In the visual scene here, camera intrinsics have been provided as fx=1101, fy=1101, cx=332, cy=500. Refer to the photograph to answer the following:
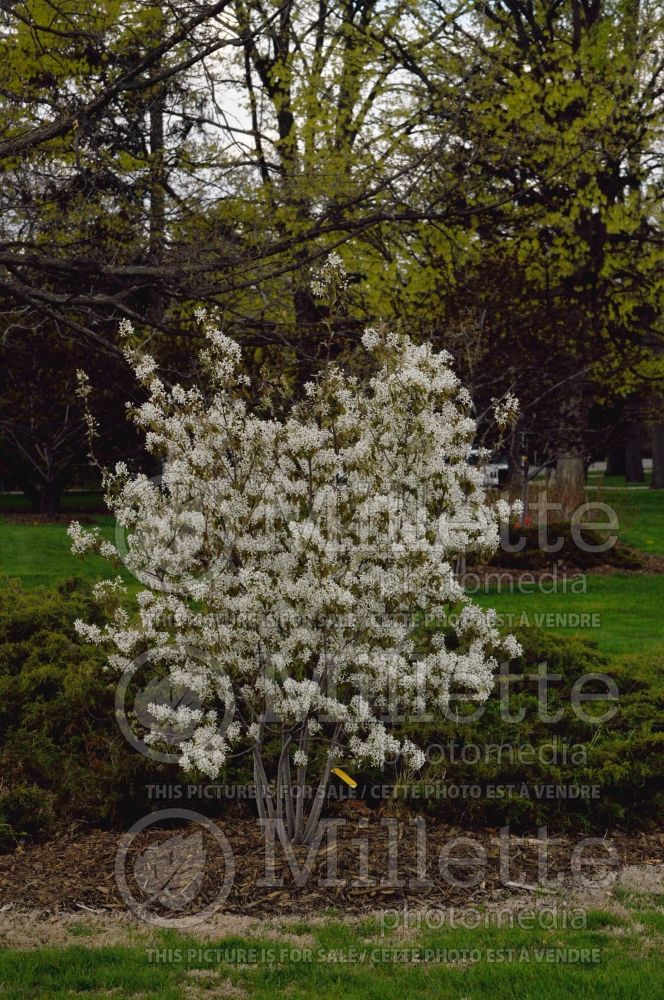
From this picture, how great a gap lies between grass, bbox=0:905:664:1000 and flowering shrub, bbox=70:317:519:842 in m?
1.01

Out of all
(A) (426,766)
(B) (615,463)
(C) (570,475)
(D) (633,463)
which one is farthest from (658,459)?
(A) (426,766)

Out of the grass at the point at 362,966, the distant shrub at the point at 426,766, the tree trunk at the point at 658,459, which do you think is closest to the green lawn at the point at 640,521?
the tree trunk at the point at 658,459

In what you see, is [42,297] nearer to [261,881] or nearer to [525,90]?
[261,881]

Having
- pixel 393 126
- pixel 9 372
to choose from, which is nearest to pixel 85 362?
pixel 9 372

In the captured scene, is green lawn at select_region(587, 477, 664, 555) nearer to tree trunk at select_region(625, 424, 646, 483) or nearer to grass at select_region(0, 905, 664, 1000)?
tree trunk at select_region(625, 424, 646, 483)

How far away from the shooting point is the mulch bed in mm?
5348

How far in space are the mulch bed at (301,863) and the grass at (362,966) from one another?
444 mm

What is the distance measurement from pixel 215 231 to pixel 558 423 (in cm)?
954

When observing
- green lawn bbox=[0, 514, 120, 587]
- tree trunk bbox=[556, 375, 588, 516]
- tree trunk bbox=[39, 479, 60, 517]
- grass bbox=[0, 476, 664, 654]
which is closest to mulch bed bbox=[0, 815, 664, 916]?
grass bbox=[0, 476, 664, 654]

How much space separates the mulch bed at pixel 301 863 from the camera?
5.35m

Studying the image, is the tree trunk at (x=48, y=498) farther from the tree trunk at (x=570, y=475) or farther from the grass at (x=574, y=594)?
the tree trunk at (x=570, y=475)

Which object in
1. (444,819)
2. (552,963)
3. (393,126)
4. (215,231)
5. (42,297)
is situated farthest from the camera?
(393,126)

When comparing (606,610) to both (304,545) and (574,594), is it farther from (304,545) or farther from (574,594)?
(304,545)

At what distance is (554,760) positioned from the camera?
6.95 metres
